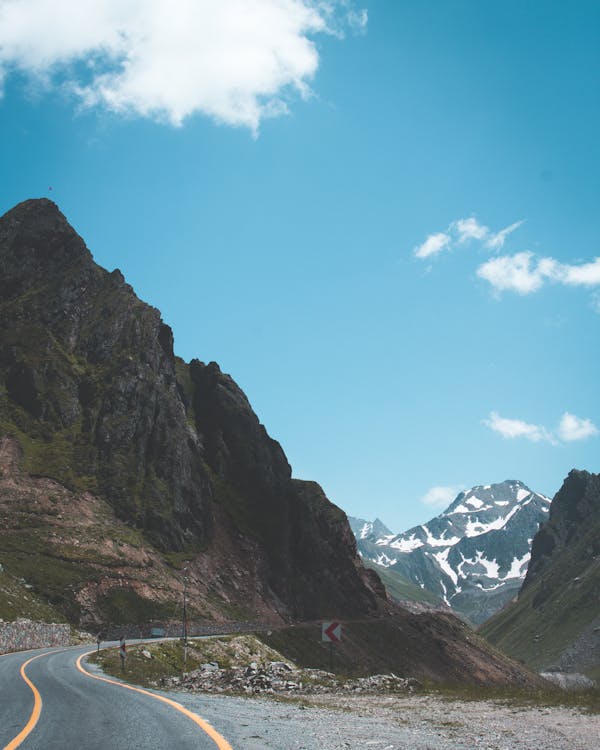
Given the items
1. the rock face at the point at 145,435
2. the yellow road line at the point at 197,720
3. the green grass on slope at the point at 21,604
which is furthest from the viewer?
the rock face at the point at 145,435

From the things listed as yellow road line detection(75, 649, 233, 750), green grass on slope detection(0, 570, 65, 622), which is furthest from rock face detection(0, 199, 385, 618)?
yellow road line detection(75, 649, 233, 750)

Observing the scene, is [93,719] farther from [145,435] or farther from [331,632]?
[145,435]

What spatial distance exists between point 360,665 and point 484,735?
97268 millimetres

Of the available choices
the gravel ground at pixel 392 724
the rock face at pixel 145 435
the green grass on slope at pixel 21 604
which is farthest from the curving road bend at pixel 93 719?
the rock face at pixel 145 435

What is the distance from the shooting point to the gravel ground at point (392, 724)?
1248 centimetres

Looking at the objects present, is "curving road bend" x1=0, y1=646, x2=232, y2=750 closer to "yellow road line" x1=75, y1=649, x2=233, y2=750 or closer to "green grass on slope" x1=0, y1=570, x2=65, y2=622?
"yellow road line" x1=75, y1=649, x2=233, y2=750

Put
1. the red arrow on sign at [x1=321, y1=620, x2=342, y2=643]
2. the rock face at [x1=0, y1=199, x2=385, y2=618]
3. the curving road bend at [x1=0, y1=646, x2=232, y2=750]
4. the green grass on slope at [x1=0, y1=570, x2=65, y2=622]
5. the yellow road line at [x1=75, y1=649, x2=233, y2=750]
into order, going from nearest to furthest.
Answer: the yellow road line at [x1=75, y1=649, x2=233, y2=750] → the curving road bend at [x1=0, y1=646, x2=232, y2=750] → the red arrow on sign at [x1=321, y1=620, x2=342, y2=643] → the green grass on slope at [x1=0, y1=570, x2=65, y2=622] → the rock face at [x1=0, y1=199, x2=385, y2=618]

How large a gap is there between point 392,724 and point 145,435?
117713 mm

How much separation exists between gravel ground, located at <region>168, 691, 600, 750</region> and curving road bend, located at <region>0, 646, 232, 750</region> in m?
Answer: 0.74

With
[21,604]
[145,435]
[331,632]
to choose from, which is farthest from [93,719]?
[145,435]

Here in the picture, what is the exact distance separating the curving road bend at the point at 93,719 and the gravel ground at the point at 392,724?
29.2 inches

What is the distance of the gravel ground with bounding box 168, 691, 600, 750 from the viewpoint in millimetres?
12477

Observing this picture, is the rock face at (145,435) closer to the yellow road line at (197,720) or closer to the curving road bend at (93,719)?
the curving road bend at (93,719)

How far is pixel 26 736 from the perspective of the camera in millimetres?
12219
